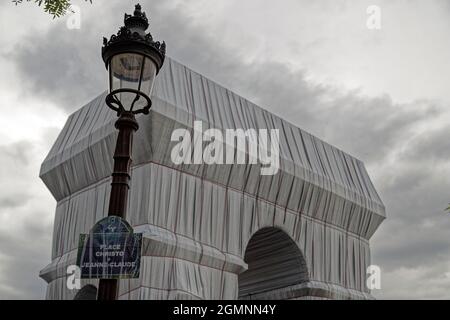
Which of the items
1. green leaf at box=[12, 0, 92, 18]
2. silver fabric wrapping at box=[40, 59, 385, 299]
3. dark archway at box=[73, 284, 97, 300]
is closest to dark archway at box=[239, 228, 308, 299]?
silver fabric wrapping at box=[40, 59, 385, 299]

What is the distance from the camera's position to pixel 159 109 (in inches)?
807

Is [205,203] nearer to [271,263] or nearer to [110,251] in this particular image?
A: [271,263]

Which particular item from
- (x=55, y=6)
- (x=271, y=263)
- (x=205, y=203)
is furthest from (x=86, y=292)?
(x=55, y=6)

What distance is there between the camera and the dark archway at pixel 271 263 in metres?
25.6

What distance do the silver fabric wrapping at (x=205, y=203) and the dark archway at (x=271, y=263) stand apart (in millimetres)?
80

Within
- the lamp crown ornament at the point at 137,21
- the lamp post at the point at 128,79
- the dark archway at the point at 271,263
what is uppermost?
the dark archway at the point at 271,263

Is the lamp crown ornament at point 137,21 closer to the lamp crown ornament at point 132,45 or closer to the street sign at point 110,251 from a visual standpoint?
the lamp crown ornament at point 132,45

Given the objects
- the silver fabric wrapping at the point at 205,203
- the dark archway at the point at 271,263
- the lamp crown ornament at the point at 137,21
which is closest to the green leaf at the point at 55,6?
the lamp crown ornament at the point at 137,21

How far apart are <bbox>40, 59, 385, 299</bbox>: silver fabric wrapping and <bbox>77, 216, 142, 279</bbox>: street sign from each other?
13363mm

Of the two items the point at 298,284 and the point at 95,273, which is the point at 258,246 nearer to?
the point at 298,284

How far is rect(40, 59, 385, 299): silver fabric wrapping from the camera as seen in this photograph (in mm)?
20516

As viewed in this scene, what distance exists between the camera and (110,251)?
6.37m

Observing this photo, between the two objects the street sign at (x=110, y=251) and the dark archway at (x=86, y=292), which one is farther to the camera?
the dark archway at (x=86, y=292)

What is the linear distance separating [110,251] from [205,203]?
15598mm
